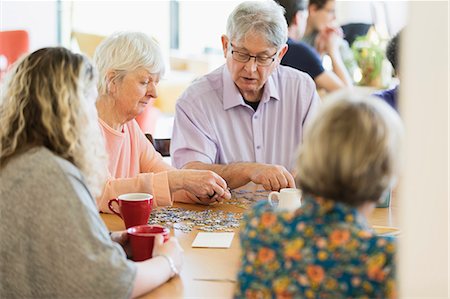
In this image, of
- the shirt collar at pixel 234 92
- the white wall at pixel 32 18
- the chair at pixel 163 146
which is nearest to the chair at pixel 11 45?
the white wall at pixel 32 18

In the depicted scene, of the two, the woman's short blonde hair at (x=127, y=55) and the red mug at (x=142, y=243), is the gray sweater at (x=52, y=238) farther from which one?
the woman's short blonde hair at (x=127, y=55)

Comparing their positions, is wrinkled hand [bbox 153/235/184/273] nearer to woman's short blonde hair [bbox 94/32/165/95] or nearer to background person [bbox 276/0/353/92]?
woman's short blonde hair [bbox 94/32/165/95]

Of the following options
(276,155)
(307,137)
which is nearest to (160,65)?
(276,155)

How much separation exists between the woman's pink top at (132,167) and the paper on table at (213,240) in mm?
295

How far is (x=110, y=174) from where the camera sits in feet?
6.93

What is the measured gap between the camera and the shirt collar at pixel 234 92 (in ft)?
8.22

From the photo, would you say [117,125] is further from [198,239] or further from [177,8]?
[177,8]

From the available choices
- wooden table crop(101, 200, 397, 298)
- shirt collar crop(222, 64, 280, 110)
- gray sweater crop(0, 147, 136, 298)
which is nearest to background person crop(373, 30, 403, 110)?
shirt collar crop(222, 64, 280, 110)

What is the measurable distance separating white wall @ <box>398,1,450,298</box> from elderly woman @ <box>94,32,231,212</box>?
1.23 m

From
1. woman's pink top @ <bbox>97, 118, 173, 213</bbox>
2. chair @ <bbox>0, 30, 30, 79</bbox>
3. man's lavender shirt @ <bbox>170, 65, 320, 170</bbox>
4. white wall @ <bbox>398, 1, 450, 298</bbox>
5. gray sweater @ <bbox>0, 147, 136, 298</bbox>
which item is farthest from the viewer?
chair @ <bbox>0, 30, 30, 79</bbox>

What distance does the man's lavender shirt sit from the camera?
248cm

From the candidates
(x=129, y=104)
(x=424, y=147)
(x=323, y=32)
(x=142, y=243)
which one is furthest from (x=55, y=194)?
(x=323, y=32)

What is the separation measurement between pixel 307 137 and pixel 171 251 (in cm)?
54

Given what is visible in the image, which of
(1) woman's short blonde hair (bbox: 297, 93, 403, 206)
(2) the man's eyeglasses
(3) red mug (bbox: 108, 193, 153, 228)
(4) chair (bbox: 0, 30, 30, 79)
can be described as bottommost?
(3) red mug (bbox: 108, 193, 153, 228)
